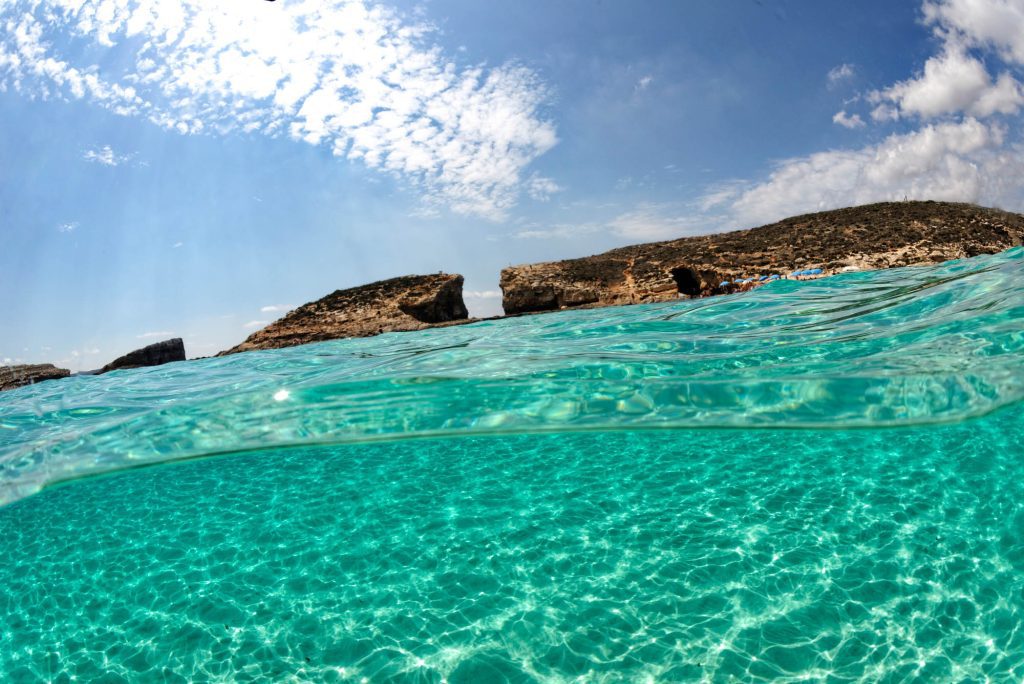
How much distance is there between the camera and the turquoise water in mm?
3107

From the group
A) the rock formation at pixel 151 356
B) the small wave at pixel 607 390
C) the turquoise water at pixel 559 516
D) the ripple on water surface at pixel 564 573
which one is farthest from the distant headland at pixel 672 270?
the ripple on water surface at pixel 564 573

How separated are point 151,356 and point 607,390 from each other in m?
18.0

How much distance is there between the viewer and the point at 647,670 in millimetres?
2832

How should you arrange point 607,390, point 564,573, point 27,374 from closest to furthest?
1. point 564,573
2. point 607,390
3. point 27,374

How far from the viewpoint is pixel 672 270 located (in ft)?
66.6

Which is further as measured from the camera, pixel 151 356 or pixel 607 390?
pixel 151 356

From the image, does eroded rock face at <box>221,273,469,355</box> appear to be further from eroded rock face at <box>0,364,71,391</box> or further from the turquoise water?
the turquoise water

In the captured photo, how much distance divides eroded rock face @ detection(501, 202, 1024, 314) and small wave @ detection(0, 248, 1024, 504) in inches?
345

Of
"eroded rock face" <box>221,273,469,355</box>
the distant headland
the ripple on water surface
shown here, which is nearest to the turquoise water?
the ripple on water surface

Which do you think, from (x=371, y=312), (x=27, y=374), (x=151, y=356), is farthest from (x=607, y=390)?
(x=27, y=374)

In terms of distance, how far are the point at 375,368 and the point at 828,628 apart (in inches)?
290

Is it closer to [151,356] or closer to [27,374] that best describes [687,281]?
[151,356]

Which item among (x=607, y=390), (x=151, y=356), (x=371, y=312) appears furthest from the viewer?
(x=371, y=312)

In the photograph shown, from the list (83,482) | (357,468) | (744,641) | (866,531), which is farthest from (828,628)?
(83,482)
